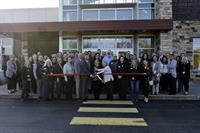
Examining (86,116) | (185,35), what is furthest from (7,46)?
(86,116)

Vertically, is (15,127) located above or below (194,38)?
below

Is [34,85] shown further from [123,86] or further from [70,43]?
[70,43]

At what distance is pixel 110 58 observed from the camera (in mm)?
16656

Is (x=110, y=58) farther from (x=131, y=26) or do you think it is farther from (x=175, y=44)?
(x=175, y=44)

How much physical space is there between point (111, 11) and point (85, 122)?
59.5ft

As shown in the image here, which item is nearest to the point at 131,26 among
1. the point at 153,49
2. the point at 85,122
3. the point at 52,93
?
the point at 153,49

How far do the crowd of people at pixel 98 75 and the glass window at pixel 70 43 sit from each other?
9171 mm

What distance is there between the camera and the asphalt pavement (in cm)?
931

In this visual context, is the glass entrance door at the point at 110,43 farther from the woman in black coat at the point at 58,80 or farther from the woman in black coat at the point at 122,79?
the woman in black coat at the point at 122,79

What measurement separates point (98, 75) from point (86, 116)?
14.5ft

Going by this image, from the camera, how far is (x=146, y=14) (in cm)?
2681

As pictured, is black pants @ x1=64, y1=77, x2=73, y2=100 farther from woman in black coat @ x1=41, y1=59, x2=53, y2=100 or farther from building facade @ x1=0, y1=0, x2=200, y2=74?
building facade @ x1=0, y1=0, x2=200, y2=74

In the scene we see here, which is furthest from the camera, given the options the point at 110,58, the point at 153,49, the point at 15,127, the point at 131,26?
the point at 153,49

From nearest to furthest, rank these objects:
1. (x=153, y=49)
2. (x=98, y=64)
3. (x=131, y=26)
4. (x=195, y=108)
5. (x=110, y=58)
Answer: (x=195, y=108) → (x=98, y=64) → (x=110, y=58) → (x=131, y=26) → (x=153, y=49)
